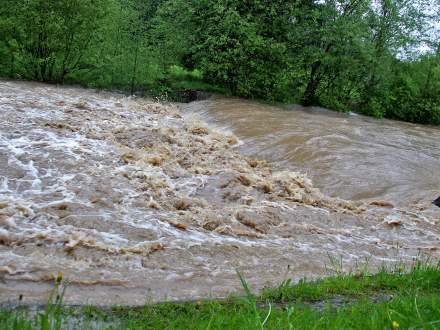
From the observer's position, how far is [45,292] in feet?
13.9

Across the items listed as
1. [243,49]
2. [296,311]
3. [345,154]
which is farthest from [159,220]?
[243,49]

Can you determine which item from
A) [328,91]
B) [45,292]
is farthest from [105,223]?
[328,91]

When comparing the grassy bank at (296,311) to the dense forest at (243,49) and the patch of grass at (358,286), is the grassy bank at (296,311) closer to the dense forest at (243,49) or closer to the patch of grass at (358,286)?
the patch of grass at (358,286)

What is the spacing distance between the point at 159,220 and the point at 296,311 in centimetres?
353

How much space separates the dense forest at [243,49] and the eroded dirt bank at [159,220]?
9658 millimetres

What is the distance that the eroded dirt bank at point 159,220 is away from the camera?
16.2 feet

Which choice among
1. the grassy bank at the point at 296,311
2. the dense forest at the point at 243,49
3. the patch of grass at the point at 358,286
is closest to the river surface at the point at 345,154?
the patch of grass at the point at 358,286

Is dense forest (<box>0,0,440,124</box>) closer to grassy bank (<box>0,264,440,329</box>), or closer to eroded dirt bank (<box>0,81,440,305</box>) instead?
eroded dirt bank (<box>0,81,440,305</box>)

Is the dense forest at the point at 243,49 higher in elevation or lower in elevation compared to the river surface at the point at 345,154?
higher

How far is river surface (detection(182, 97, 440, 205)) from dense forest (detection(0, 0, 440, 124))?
5919mm

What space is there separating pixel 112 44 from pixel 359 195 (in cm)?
1577

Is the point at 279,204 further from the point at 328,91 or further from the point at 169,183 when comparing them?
the point at 328,91

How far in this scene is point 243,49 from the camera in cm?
2300

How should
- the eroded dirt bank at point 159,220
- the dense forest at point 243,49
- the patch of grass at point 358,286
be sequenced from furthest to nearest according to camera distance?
1. the dense forest at point 243,49
2. the eroded dirt bank at point 159,220
3. the patch of grass at point 358,286
